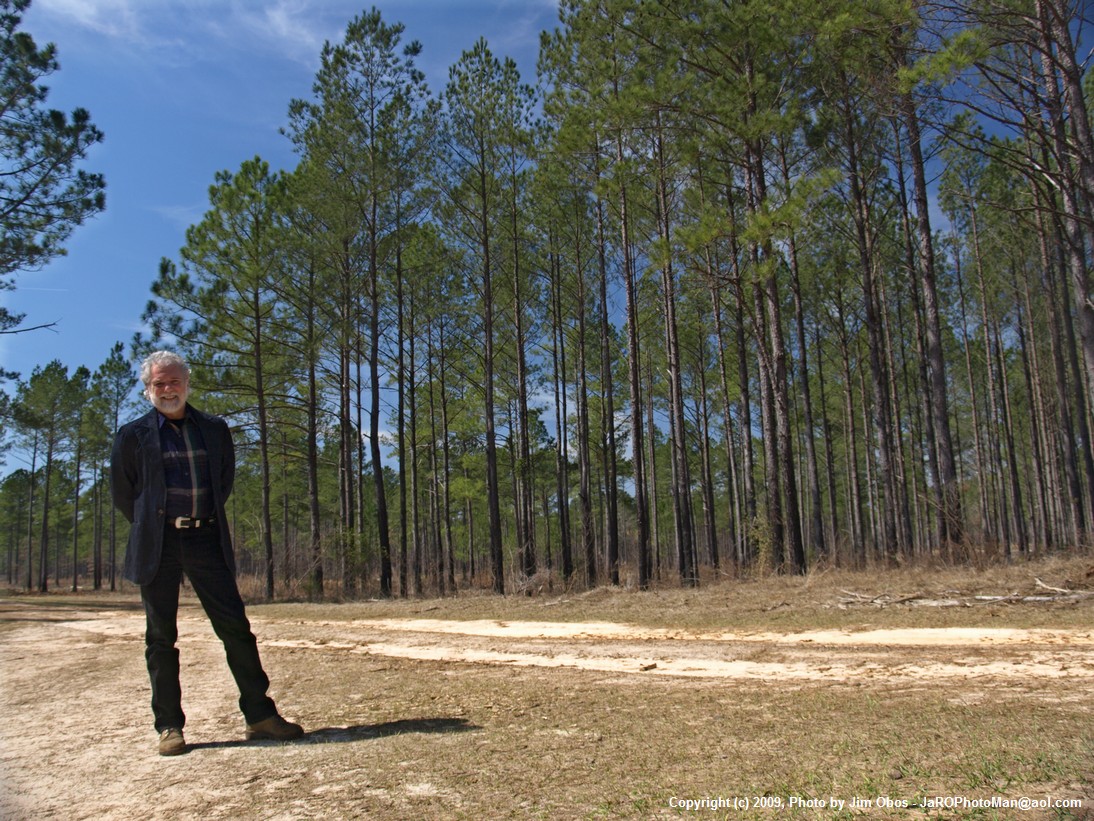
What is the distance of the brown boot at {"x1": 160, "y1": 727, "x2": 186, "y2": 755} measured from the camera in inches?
131

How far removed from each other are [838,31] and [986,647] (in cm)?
1005

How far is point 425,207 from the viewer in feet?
69.0

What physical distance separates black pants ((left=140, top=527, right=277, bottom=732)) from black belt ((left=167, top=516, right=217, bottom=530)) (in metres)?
0.03

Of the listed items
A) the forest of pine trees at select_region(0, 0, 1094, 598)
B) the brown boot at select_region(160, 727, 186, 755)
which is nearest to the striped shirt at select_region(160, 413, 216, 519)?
the brown boot at select_region(160, 727, 186, 755)

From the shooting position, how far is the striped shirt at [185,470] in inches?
148

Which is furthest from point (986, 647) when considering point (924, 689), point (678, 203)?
point (678, 203)

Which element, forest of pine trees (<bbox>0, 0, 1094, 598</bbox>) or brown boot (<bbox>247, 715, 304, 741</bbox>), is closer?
brown boot (<bbox>247, 715, 304, 741</bbox>)

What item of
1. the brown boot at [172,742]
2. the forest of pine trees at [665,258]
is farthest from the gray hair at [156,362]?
the forest of pine trees at [665,258]

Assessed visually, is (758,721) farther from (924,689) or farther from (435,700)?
(435,700)

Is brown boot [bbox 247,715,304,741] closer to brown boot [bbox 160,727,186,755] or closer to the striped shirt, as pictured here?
brown boot [bbox 160,727,186,755]

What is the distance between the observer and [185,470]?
3.81 metres

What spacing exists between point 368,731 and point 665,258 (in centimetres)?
1229

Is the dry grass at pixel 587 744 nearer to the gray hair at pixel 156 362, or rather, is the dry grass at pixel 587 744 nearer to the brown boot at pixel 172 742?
the brown boot at pixel 172 742

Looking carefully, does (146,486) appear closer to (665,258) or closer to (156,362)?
(156,362)
